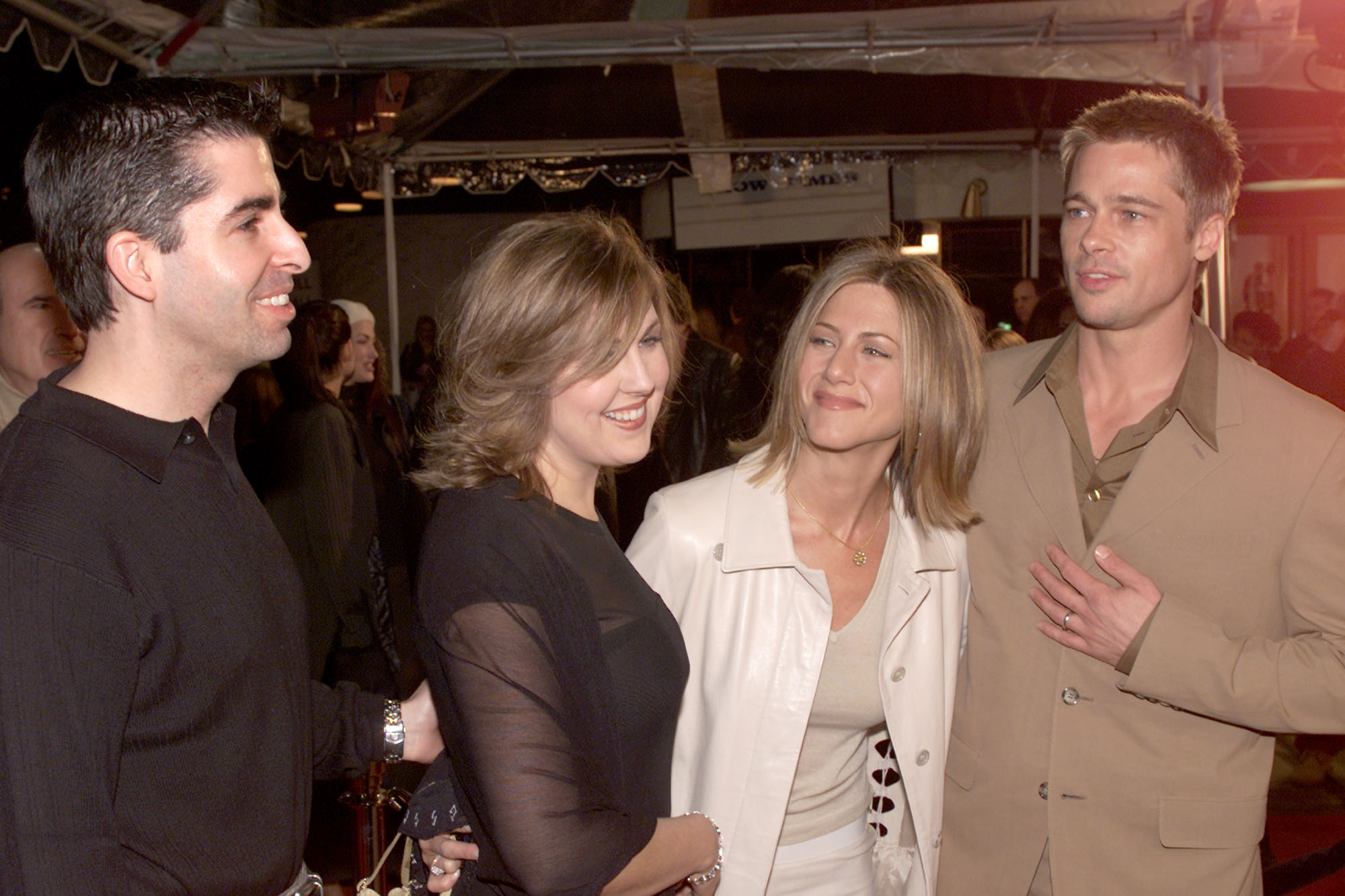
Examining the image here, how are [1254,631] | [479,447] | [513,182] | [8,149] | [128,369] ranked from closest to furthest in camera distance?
1. [128,369]
2. [479,447]
3. [1254,631]
4. [8,149]
5. [513,182]

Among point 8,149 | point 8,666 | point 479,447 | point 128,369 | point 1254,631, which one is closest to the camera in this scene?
point 8,666

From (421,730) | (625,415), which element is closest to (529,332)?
(625,415)

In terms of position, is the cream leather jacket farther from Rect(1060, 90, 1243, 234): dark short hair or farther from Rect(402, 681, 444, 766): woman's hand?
Rect(1060, 90, 1243, 234): dark short hair

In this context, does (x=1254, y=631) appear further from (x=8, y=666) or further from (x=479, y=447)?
(x=8, y=666)

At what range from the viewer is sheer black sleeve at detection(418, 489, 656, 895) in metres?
1.33

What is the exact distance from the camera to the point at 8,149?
16.5 feet

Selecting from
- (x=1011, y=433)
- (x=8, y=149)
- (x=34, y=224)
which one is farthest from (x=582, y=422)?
(x=8, y=149)

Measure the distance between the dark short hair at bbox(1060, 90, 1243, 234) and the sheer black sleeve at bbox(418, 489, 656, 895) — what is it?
149 cm

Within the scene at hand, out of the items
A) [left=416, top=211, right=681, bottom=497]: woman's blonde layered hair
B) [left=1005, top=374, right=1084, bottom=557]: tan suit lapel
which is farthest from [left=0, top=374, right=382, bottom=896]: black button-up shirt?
[left=1005, top=374, right=1084, bottom=557]: tan suit lapel

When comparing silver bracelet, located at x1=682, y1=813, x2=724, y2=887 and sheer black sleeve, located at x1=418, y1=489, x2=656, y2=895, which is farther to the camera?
silver bracelet, located at x1=682, y1=813, x2=724, y2=887

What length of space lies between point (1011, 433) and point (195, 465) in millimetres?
1594

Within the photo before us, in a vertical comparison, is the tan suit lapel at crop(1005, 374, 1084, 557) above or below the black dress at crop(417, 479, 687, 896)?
above

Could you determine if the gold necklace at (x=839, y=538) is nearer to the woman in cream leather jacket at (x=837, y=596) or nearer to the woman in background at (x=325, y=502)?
the woman in cream leather jacket at (x=837, y=596)

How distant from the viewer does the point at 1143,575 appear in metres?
1.87
